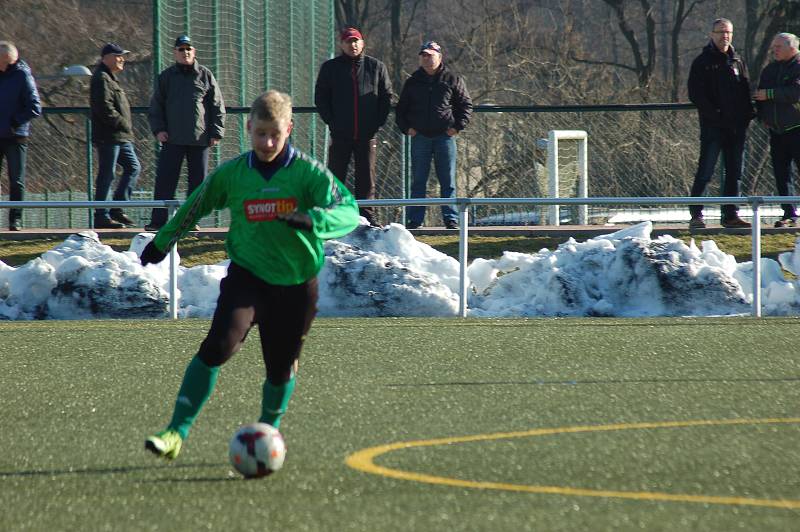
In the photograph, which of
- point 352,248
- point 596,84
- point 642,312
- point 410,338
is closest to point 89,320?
point 352,248

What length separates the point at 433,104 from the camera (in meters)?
13.4

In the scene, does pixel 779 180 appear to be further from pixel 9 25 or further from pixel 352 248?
pixel 9 25

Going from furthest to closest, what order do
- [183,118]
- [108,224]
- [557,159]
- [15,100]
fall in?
[557,159] → [108,224] → [15,100] → [183,118]

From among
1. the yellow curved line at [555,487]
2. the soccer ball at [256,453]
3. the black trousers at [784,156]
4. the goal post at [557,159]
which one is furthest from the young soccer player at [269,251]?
the goal post at [557,159]

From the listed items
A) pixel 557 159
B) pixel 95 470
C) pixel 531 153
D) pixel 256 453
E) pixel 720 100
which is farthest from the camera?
pixel 531 153

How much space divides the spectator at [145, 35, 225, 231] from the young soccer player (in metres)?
7.72

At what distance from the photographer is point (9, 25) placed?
30.7 meters

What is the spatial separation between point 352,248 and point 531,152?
4958 millimetres

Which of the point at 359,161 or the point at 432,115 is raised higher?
the point at 432,115

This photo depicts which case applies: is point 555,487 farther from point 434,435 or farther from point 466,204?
point 466,204

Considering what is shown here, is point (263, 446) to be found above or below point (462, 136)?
below

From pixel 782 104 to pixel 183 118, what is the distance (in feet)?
18.3

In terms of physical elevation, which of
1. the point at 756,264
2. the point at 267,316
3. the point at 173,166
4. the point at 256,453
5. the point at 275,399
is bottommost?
the point at 256,453

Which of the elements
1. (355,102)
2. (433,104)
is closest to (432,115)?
(433,104)
